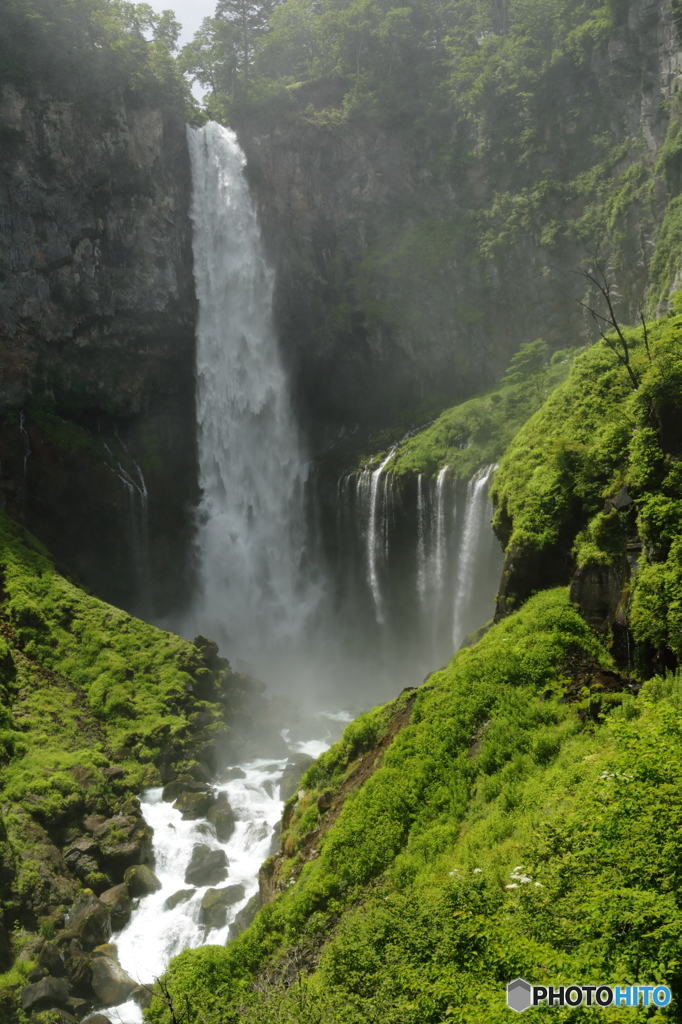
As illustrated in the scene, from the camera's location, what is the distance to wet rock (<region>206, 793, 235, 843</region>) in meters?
18.3

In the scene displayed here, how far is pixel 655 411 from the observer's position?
11.9m

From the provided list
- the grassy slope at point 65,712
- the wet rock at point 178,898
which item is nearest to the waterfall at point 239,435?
the grassy slope at point 65,712

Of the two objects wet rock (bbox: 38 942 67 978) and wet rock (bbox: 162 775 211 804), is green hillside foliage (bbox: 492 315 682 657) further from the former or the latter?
wet rock (bbox: 38 942 67 978)

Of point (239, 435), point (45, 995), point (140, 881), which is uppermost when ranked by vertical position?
point (239, 435)

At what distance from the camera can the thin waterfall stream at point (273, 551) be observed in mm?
23484

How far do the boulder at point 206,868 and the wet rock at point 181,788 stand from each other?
2549mm

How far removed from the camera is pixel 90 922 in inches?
575

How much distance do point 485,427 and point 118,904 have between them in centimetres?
2290

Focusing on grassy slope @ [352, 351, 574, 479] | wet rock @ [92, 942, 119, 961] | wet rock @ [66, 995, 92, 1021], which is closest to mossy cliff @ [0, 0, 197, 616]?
grassy slope @ [352, 351, 574, 479]

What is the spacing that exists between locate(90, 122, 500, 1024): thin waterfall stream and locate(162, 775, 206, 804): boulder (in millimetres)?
374

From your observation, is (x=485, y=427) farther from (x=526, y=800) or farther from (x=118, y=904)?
(x=526, y=800)

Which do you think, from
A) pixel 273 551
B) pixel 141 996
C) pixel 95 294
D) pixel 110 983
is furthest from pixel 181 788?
pixel 95 294

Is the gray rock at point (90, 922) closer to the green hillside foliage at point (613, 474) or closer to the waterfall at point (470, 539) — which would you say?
the green hillside foliage at point (613, 474)

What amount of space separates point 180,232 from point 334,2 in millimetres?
24588
